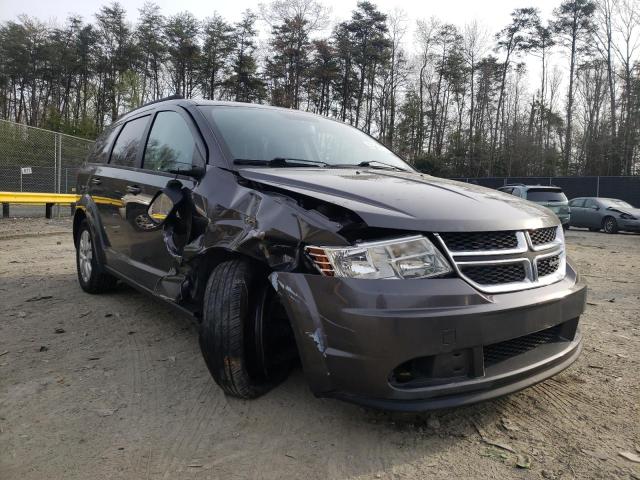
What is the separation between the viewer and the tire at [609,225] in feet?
52.9

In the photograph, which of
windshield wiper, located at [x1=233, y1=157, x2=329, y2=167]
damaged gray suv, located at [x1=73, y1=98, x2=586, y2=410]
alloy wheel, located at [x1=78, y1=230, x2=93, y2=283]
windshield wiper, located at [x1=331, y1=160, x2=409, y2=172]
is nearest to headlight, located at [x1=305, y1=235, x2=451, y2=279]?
damaged gray suv, located at [x1=73, y1=98, x2=586, y2=410]

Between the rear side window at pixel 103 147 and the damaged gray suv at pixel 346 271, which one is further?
the rear side window at pixel 103 147

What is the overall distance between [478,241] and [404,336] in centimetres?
58

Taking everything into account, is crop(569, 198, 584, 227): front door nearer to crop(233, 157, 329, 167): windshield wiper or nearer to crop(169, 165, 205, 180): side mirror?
crop(233, 157, 329, 167): windshield wiper

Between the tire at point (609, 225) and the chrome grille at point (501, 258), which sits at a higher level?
the chrome grille at point (501, 258)

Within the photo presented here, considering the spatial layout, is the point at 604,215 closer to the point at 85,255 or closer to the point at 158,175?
the point at 85,255

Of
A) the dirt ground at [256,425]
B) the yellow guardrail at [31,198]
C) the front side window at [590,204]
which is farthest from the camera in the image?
the front side window at [590,204]

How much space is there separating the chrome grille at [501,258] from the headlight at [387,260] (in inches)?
3.2

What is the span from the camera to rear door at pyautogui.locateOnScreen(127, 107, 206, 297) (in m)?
3.12

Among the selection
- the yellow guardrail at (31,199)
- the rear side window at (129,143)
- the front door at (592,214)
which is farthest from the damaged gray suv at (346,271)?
the front door at (592,214)

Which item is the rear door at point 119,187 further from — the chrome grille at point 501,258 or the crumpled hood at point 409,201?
the chrome grille at point 501,258

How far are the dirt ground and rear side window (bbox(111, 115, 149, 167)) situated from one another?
4.85ft

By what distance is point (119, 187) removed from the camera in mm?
3986

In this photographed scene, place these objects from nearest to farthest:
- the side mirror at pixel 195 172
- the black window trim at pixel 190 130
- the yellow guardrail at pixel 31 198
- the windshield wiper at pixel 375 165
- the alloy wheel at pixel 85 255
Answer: the side mirror at pixel 195 172 < the black window trim at pixel 190 130 < the windshield wiper at pixel 375 165 < the alloy wheel at pixel 85 255 < the yellow guardrail at pixel 31 198
